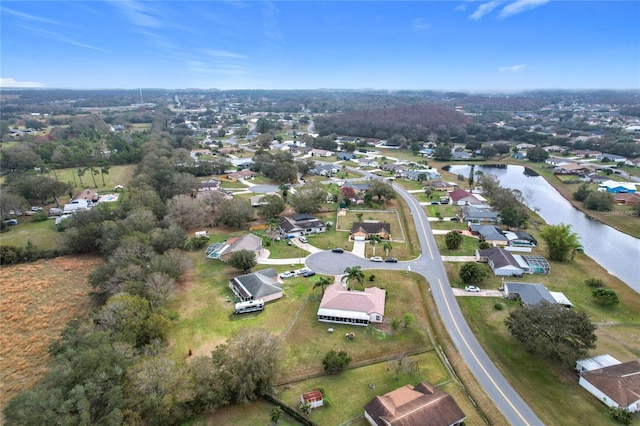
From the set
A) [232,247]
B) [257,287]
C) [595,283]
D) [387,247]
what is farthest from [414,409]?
[595,283]

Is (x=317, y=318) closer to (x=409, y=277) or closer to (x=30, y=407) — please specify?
(x=409, y=277)

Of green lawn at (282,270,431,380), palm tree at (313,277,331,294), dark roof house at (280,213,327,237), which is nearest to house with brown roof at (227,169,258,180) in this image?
dark roof house at (280,213,327,237)

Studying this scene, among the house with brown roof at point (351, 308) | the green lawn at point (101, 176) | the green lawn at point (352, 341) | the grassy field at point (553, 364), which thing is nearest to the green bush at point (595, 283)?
the grassy field at point (553, 364)

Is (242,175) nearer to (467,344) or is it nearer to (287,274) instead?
(287,274)

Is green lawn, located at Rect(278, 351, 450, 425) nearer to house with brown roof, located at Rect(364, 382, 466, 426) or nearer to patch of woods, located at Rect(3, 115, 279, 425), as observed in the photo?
house with brown roof, located at Rect(364, 382, 466, 426)

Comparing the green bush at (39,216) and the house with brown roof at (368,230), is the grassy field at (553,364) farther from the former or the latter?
the green bush at (39,216)

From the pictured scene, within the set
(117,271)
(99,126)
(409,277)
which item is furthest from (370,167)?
(99,126)
